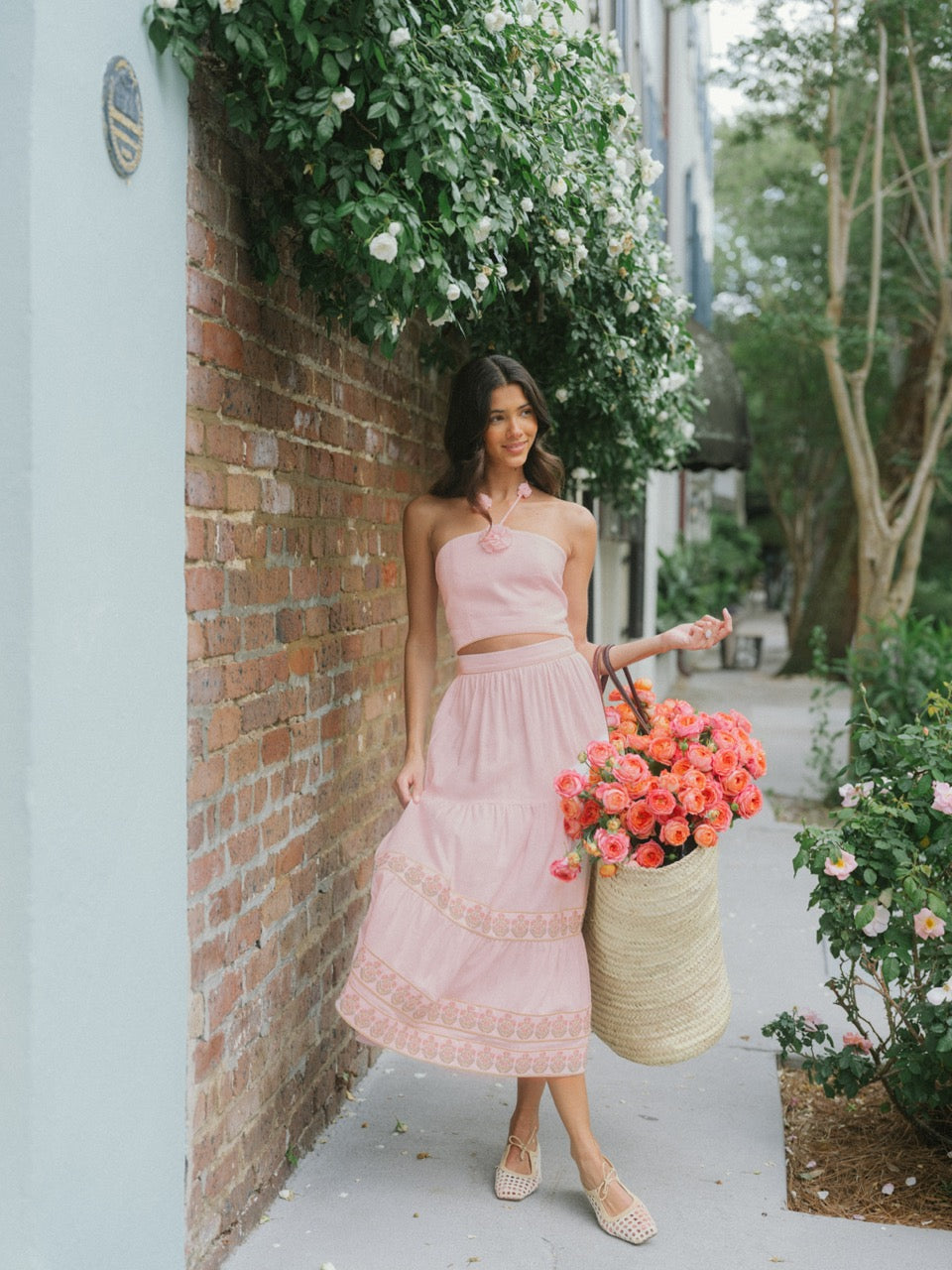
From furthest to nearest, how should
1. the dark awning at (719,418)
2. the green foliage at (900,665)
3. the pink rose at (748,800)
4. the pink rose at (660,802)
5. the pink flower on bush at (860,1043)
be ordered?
the dark awning at (719,418)
the green foliage at (900,665)
the pink flower on bush at (860,1043)
the pink rose at (748,800)
the pink rose at (660,802)

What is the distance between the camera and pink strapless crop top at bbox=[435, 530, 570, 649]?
10.5ft

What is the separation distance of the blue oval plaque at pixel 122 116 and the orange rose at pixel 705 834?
1768 millimetres

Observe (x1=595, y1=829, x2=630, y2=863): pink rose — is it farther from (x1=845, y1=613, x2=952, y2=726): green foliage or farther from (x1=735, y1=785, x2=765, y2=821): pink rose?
(x1=845, y1=613, x2=952, y2=726): green foliage

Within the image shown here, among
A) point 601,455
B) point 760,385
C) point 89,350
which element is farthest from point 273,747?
point 760,385

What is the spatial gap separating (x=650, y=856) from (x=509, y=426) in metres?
1.14

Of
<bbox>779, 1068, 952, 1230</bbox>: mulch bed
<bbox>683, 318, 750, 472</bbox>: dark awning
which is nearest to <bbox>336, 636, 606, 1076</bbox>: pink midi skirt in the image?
<bbox>779, 1068, 952, 1230</bbox>: mulch bed

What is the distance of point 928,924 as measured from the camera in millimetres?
3096

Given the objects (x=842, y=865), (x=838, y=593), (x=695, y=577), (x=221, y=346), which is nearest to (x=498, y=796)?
(x=842, y=865)

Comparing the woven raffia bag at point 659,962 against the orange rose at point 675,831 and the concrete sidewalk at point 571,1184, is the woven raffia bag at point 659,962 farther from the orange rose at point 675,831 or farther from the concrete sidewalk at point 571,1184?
the concrete sidewalk at point 571,1184

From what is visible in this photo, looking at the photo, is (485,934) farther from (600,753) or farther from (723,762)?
(723,762)

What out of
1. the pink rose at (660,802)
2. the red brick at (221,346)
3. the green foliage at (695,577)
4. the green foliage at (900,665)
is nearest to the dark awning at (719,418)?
the green foliage at (900,665)

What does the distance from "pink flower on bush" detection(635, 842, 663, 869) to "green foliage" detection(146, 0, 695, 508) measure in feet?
4.11

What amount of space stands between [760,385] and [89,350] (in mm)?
22405

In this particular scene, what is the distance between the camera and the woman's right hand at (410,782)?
3213 mm
